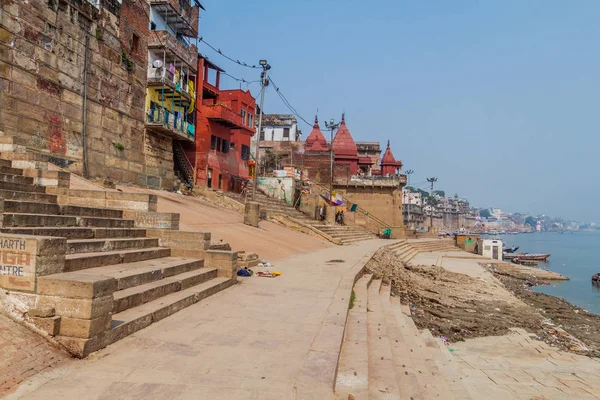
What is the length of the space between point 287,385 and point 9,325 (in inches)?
102

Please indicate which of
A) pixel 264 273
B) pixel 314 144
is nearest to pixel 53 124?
pixel 264 273

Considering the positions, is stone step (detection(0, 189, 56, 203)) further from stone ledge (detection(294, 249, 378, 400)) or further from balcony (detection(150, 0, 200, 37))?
balcony (detection(150, 0, 200, 37))

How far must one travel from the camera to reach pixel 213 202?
79.5 feet

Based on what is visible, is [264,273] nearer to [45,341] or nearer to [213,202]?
[45,341]

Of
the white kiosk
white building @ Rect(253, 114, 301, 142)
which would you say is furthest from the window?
the white kiosk

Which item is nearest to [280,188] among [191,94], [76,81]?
[191,94]

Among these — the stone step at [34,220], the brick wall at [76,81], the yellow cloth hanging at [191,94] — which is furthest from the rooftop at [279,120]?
the stone step at [34,220]

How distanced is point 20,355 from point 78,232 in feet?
10.6

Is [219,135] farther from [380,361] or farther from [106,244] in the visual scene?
[380,361]

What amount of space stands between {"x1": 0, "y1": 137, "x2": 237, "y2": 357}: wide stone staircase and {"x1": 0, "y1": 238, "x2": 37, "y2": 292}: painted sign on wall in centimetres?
5

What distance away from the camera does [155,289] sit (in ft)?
18.5

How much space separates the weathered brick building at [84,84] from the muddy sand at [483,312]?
13.2 metres

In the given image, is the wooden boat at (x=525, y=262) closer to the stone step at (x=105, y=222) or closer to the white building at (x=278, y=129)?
the white building at (x=278, y=129)

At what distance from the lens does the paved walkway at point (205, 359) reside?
331cm
